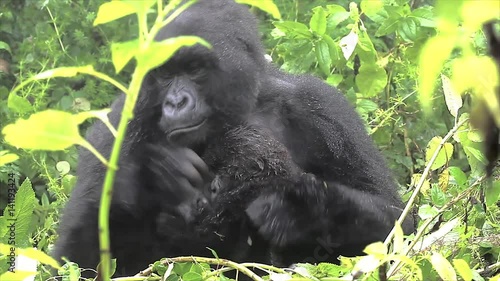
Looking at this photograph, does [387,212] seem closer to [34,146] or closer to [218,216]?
[218,216]

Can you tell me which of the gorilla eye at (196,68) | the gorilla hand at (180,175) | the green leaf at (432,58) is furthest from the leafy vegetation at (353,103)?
the gorilla hand at (180,175)

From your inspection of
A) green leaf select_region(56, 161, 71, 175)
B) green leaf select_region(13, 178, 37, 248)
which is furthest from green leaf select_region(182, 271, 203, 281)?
green leaf select_region(56, 161, 71, 175)

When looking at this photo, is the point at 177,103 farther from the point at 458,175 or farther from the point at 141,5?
the point at 141,5

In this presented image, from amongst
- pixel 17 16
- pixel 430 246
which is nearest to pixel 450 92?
pixel 430 246

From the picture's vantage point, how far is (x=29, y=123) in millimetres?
802

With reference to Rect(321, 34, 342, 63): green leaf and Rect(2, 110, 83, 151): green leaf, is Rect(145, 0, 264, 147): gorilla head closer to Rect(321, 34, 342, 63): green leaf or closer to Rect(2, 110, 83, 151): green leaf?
Rect(321, 34, 342, 63): green leaf

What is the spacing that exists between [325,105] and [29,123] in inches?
82.9

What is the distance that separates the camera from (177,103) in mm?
2404

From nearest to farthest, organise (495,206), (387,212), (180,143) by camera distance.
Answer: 1. (495,206)
2. (180,143)
3. (387,212)

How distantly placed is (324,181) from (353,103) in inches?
31.7

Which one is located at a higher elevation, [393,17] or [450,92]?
[450,92]

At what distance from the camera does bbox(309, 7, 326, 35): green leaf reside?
2936 millimetres

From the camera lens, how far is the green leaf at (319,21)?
116 inches

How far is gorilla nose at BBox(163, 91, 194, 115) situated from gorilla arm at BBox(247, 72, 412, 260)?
37cm
